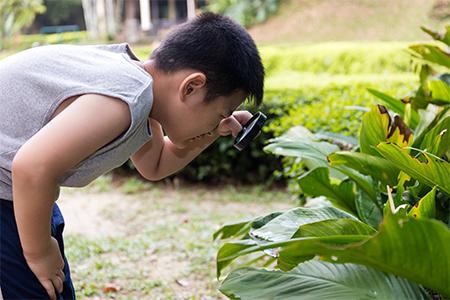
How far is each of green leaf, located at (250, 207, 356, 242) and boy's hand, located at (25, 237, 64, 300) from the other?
0.52m

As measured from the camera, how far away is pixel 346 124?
140 inches

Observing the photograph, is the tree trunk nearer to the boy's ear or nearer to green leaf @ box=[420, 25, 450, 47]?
A: green leaf @ box=[420, 25, 450, 47]

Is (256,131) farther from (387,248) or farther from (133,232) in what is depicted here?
(133,232)

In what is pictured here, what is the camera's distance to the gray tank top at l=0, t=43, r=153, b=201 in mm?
1513

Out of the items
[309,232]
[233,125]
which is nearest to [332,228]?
[309,232]

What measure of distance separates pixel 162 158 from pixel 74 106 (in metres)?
0.67

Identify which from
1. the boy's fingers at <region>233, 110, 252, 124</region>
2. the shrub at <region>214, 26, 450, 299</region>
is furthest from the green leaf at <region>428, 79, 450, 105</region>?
the boy's fingers at <region>233, 110, 252, 124</region>

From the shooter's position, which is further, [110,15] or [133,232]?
[110,15]

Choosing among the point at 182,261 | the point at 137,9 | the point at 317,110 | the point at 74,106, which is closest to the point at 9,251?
the point at 74,106

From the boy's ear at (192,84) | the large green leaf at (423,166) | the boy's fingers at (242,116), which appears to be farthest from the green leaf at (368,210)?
the boy's ear at (192,84)

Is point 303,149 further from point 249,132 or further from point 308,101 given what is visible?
point 308,101

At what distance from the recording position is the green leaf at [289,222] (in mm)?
1662

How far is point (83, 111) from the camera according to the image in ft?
4.68

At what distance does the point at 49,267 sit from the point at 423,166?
3.33 feet
